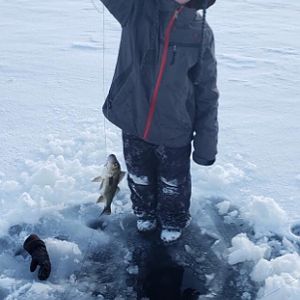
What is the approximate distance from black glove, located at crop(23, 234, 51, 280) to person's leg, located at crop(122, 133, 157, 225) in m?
0.80

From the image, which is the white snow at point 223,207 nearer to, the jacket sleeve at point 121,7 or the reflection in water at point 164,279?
the reflection in water at point 164,279

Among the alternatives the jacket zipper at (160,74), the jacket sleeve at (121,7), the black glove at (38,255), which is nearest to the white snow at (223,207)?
the jacket zipper at (160,74)

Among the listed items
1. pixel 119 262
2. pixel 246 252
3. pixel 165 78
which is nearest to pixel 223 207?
pixel 246 252

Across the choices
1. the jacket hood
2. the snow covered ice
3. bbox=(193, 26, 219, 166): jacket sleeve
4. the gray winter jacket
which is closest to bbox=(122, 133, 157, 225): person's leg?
the gray winter jacket

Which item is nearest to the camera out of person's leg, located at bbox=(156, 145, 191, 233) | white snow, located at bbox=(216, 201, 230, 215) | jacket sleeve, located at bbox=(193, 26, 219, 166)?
jacket sleeve, located at bbox=(193, 26, 219, 166)

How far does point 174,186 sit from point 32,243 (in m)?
1.14

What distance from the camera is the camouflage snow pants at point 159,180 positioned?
3.30 m

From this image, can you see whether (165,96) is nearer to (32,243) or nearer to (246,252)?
(246,252)

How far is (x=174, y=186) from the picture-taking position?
11.2 ft

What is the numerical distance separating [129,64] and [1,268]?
5.68 feet

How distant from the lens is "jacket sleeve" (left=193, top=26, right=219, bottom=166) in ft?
9.52

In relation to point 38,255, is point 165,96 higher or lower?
higher

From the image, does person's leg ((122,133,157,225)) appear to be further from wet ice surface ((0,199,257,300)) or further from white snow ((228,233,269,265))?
white snow ((228,233,269,265))

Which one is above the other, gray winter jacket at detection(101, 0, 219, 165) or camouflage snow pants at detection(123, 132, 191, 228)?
gray winter jacket at detection(101, 0, 219, 165)
